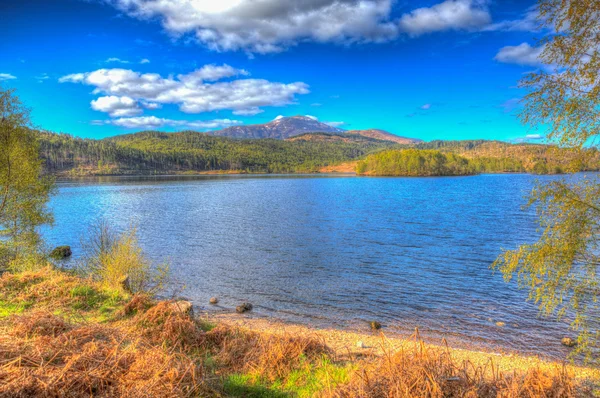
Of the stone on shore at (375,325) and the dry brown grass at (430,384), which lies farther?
the stone on shore at (375,325)

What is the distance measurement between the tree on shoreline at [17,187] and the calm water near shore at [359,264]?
9.43 meters

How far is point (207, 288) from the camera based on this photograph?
2192 cm

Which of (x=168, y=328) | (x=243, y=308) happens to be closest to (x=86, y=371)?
(x=168, y=328)

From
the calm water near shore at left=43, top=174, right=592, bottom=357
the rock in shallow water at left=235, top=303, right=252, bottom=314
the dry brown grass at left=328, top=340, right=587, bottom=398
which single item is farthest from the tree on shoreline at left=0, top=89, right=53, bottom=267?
the dry brown grass at left=328, top=340, right=587, bottom=398

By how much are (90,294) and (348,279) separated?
613 inches

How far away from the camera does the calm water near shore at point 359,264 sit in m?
16.9

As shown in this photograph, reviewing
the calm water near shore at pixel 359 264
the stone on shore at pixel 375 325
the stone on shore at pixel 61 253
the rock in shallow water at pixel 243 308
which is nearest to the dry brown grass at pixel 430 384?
the calm water near shore at pixel 359 264

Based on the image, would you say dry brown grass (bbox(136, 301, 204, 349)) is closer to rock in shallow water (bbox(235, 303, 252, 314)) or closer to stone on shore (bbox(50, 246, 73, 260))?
rock in shallow water (bbox(235, 303, 252, 314))

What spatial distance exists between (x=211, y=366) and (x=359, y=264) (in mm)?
19365

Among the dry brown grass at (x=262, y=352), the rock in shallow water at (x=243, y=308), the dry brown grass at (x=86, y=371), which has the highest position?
the dry brown grass at (x=86, y=371)

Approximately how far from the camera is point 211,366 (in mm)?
8664

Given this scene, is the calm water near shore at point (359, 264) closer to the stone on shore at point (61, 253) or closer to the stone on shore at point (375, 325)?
the stone on shore at point (375, 325)

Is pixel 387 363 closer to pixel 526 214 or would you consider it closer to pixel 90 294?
pixel 90 294

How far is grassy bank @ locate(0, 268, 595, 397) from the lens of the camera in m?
4.83
